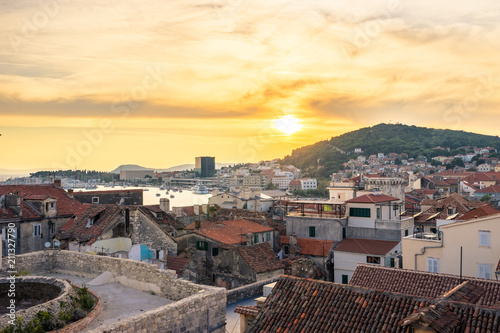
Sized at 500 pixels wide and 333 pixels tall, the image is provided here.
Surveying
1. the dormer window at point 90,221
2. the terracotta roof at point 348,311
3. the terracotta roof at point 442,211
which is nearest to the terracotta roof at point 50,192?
the dormer window at point 90,221

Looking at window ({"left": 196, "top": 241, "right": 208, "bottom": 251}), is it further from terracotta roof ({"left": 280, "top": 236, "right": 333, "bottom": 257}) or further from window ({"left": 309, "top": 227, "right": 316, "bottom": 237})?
window ({"left": 309, "top": 227, "right": 316, "bottom": 237})

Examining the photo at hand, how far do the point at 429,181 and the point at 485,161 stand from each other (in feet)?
262

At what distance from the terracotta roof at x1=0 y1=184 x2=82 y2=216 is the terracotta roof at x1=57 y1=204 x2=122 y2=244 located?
4.22 m

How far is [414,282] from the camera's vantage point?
15055 millimetres

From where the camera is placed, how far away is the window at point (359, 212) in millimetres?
33062

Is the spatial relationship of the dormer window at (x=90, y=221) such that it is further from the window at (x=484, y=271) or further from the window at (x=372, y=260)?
the window at (x=484, y=271)

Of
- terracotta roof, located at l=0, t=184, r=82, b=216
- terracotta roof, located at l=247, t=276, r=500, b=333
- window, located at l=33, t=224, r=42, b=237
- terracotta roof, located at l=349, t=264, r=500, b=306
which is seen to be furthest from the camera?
terracotta roof, located at l=0, t=184, r=82, b=216

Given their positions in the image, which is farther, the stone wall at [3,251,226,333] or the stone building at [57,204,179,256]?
the stone building at [57,204,179,256]

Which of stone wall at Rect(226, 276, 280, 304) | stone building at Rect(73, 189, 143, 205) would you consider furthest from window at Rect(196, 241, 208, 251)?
stone building at Rect(73, 189, 143, 205)

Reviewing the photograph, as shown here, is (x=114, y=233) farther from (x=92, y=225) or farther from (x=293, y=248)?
(x=293, y=248)

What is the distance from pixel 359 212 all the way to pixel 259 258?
10.9 m

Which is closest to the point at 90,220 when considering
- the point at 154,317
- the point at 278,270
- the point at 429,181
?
the point at 278,270

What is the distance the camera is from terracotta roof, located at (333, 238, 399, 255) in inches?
1171

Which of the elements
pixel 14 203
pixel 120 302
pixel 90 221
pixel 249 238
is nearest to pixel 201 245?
pixel 249 238
